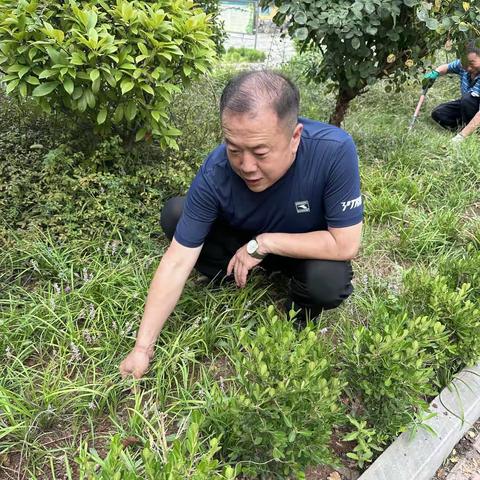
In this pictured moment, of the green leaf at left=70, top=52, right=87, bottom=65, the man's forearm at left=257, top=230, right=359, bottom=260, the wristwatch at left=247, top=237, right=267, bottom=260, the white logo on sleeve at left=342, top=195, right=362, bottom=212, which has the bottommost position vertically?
the wristwatch at left=247, top=237, right=267, bottom=260

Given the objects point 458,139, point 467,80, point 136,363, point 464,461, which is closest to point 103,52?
point 136,363

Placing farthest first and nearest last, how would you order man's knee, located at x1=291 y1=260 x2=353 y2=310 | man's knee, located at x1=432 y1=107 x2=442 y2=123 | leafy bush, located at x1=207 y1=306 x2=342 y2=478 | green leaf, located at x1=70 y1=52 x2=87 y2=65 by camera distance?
1. man's knee, located at x1=432 y1=107 x2=442 y2=123
2. green leaf, located at x1=70 y1=52 x2=87 y2=65
3. man's knee, located at x1=291 y1=260 x2=353 y2=310
4. leafy bush, located at x1=207 y1=306 x2=342 y2=478

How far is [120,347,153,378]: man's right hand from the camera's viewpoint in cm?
203

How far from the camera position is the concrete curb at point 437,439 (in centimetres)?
190

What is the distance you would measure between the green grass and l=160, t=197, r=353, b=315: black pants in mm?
145

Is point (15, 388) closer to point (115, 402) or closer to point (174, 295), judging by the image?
point (115, 402)

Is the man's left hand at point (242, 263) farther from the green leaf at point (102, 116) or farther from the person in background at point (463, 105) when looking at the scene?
the person in background at point (463, 105)

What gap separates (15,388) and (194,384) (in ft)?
2.42

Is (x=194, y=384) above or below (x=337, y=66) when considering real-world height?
below

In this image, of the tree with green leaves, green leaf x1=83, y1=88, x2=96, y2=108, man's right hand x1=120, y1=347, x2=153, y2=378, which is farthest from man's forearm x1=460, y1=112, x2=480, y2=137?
man's right hand x1=120, y1=347, x2=153, y2=378

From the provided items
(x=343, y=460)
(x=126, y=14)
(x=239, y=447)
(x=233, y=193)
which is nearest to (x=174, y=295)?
(x=233, y=193)

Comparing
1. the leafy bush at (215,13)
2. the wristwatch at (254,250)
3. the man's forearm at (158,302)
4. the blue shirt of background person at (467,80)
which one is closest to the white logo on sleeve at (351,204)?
the wristwatch at (254,250)

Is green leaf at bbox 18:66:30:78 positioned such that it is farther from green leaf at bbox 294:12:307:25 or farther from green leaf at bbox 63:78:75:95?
green leaf at bbox 294:12:307:25

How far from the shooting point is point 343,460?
196 cm
